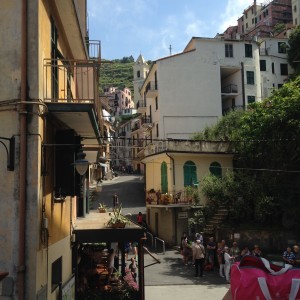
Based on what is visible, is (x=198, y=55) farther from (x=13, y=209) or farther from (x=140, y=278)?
(x=13, y=209)

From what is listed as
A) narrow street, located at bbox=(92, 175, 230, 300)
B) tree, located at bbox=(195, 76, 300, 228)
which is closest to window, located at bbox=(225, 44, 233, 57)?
tree, located at bbox=(195, 76, 300, 228)

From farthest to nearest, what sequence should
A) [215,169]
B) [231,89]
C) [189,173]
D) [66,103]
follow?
[231,89] < [215,169] < [189,173] < [66,103]

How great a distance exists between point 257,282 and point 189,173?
24.7m

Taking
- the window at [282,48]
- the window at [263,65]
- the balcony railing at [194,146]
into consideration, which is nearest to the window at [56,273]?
the balcony railing at [194,146]

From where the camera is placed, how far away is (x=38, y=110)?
732 cm

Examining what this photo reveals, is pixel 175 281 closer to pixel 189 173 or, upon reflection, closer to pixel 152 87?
pixel 189 173

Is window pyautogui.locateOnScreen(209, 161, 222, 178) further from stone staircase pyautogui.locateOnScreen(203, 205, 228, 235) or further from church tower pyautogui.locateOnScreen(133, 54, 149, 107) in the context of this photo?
church tower pyautogui.locateOnScreen(133, 54, 149, 107)

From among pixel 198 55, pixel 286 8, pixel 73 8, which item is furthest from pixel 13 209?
pixel 286 8

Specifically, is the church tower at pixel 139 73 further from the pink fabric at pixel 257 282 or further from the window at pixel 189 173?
the pink fabric at pixel 257 282

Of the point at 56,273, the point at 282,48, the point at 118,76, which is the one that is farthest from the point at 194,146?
the point at 118,76

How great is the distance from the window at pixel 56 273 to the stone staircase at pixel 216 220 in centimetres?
1614

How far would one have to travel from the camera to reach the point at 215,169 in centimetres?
2923

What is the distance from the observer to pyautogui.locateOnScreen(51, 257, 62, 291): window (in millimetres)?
8530

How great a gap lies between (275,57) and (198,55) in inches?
759
